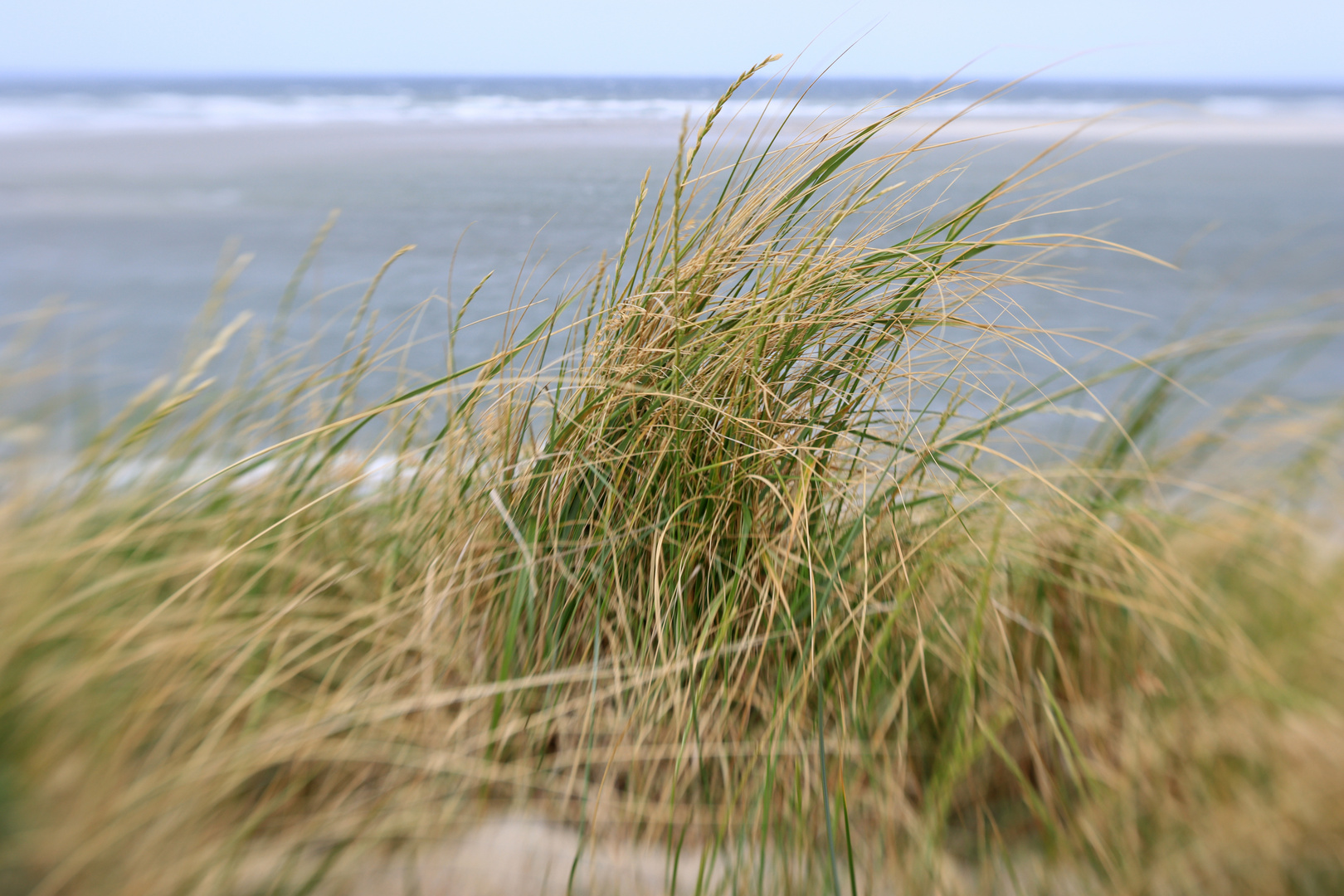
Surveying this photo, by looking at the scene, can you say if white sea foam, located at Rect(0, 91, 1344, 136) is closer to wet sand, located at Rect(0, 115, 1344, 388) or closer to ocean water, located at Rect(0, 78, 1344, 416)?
ocean water, located at Rect(0, 78, 1344, 416)

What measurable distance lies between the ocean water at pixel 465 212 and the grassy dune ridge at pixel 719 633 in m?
0.26

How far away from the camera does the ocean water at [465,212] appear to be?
1960mm

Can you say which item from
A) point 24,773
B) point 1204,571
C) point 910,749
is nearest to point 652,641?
point 910,749

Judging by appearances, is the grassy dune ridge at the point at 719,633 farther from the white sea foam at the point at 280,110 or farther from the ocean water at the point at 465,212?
the white sea foam at the point at 280,110

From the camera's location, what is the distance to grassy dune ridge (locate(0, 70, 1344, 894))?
82 cm

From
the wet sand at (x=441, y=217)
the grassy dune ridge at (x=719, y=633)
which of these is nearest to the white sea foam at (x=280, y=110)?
the wet sand at (x=441, y=217)

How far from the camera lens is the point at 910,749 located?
37.4 inches

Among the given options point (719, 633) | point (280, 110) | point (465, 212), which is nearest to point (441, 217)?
point (465, 212)

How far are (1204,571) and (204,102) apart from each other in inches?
787

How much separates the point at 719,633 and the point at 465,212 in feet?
10.8

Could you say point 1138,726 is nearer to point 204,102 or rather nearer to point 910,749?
point 910,749

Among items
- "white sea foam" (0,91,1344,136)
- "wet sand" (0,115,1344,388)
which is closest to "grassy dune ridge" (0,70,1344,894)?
"wet sand" (0,115,1344,388)

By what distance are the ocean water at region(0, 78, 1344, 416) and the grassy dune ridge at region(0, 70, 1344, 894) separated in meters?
0.26

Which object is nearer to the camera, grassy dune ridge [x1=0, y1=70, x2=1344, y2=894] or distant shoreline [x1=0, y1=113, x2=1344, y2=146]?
grassy dune ridge [x1=0, y1=70, x2=1344, y2=894]
